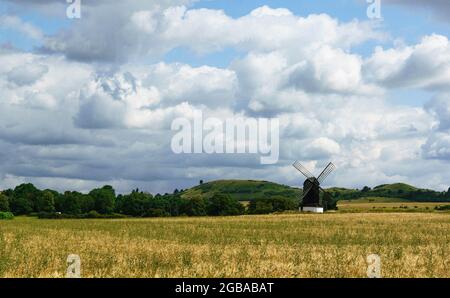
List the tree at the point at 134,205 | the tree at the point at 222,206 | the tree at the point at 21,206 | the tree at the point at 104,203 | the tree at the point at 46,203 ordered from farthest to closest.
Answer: the tree at the point at 104,203
the tree at the point at 46,203
the tree at the point at 134,205
the tree at the point at 21,206
the tree at the point at 222,206

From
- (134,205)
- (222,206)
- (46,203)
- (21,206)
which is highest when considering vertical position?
(46,203)

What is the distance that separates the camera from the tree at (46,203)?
15675 cm

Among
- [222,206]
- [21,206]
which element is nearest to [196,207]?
[222,206]

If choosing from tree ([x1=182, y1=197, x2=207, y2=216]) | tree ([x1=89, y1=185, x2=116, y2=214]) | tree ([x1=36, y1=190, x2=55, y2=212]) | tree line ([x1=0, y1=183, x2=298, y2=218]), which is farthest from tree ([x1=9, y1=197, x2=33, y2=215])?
tree ([x1=182, y1=197, x2=207, y2=216])

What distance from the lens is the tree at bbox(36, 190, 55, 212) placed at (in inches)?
6171

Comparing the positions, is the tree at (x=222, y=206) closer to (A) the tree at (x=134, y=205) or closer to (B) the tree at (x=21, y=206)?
(A) the tree at (x=134, y=205)

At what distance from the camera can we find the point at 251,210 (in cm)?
13225

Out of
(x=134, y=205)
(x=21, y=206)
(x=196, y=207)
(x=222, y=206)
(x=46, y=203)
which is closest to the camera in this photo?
(x=222, y=206)

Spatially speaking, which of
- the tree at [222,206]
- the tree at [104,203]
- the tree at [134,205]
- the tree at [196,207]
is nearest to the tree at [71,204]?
the tree at [104,203]

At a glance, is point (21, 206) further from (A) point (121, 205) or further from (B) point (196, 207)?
(B) point (196, 207)

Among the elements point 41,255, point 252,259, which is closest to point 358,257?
point 252,259

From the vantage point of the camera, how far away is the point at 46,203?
6206 inches
